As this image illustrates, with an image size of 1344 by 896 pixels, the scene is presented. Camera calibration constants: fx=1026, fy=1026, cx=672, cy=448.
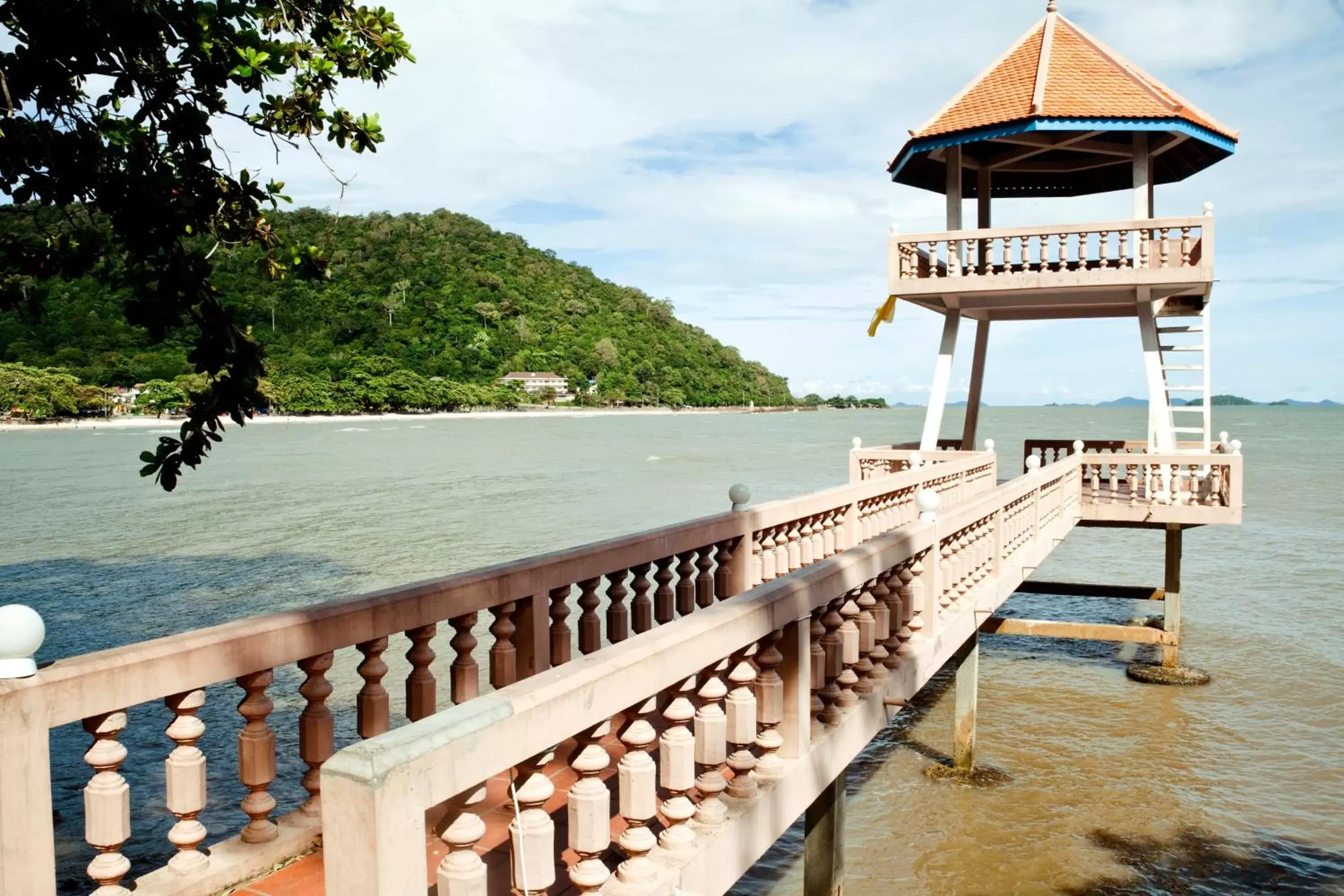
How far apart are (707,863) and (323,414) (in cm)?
12984

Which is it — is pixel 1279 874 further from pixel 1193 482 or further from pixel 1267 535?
pixel 1267 535

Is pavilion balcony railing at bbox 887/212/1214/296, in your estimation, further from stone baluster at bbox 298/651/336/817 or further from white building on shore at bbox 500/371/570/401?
white building on shore at bbox 500/371/570/401

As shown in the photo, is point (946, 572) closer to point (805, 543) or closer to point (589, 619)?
point (805, 543)

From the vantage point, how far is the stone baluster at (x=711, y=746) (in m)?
3.72

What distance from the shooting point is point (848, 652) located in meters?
5.38

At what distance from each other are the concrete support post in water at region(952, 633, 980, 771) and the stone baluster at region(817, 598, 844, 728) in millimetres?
→ 6035

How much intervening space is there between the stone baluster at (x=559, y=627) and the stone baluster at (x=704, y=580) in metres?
1.87

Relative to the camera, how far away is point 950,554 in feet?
25.9

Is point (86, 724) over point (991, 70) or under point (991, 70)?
under

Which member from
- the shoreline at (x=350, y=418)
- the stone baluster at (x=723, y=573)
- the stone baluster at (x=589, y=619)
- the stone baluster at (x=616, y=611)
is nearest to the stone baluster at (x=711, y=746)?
the stone baluster at (x=589, y=619)

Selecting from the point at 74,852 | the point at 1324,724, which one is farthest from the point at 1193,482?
Result: the point at 74,852

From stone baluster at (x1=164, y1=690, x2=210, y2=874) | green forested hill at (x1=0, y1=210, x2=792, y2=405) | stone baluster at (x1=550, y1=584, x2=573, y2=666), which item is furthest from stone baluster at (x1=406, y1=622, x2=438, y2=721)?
green forested hill at (x1=0, y1=210, x2=792, y2=405)

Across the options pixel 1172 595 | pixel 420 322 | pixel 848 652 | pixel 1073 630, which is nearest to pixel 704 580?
pixel 848 652

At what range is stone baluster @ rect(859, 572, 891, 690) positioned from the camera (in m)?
5.75
